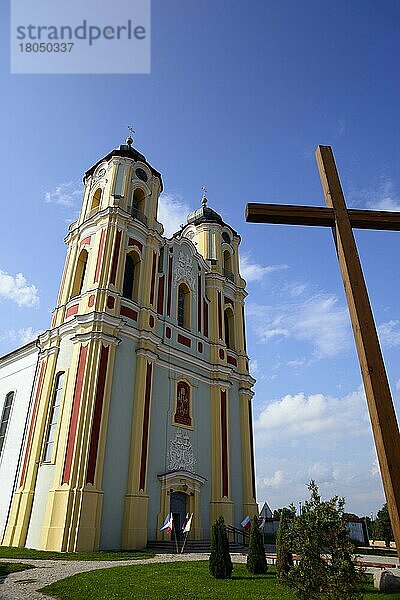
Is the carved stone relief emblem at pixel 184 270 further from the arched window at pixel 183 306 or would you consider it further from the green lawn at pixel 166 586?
the green lawn at pixel 166 586

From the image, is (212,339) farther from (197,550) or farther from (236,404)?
(197,550)

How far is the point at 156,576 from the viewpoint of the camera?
10.6m

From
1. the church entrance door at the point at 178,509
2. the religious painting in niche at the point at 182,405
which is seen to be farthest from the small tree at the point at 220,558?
the religious painting in niche at the point at 182,405

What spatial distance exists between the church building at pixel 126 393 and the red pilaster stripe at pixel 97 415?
5 centimetres

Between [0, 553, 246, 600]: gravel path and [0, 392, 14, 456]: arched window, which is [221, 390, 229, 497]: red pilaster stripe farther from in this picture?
[0, 392, 14, 456]: arched window

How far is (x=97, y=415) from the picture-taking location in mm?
18000

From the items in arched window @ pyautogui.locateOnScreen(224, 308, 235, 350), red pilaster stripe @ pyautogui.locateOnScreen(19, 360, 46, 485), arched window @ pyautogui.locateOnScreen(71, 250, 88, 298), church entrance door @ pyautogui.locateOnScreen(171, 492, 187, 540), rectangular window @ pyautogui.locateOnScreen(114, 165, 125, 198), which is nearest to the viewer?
red pilaster stripe @ pyautogui.locateOnScreen(19, 360, 46, 485)

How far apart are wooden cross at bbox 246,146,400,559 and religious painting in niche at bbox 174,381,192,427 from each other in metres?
18.3

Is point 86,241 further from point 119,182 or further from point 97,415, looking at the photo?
point 97,415

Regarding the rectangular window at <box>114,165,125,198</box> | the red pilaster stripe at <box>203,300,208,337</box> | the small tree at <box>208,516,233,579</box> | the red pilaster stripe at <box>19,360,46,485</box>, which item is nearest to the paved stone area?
the small tree at <box>208,516,233,579</box>

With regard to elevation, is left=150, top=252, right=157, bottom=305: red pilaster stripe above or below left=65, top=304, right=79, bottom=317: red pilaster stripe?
above

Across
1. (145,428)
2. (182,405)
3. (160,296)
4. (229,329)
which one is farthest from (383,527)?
(160,296)

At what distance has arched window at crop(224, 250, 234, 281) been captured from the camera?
100 ft

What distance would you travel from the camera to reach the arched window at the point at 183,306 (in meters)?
25.7
